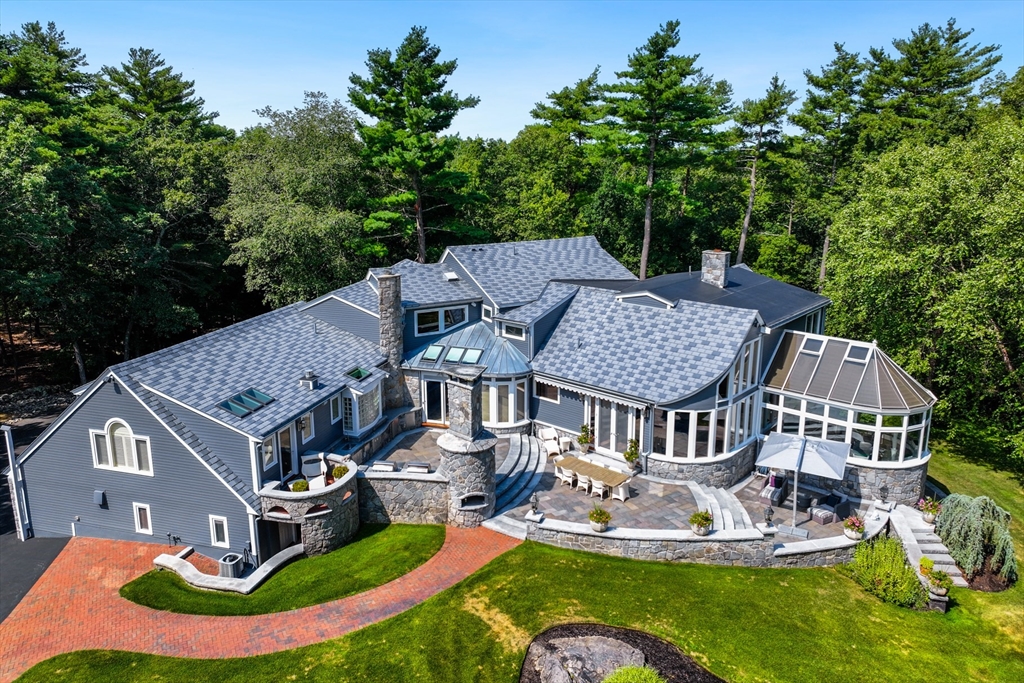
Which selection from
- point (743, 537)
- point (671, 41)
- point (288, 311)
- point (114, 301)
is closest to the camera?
point (743, 537)

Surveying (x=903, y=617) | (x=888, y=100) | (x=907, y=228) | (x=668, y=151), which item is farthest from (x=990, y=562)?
(x=888, y=100)

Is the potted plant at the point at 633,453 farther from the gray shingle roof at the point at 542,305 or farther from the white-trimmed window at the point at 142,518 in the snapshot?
the white-trimmed window at the point at 142,518

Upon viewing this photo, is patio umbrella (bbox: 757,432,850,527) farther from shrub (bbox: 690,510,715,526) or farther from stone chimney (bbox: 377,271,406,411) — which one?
stone chimney (bbox: 377,271,406,411)

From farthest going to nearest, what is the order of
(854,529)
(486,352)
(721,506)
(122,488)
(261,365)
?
(486,352)
(261,365)
(721,506)
(122,488)
(854,529)

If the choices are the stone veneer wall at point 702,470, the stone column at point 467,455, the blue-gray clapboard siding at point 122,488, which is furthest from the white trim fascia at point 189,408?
the stone veneer wall at point 702,470

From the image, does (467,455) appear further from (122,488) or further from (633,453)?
(122,488)

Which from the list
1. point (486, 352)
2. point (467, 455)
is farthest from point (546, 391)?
point (467, 455)

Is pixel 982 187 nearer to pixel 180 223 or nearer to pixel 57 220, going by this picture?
pixel 57 220
